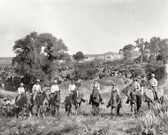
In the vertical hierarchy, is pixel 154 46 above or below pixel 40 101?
above

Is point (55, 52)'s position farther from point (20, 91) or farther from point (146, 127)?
point (146, 127)

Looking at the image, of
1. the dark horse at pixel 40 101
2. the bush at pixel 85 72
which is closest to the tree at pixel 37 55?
the bush at pixel 85 72

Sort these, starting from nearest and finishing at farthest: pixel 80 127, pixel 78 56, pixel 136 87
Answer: pixel 80 127 → pixel 136 87 → pixel 78 56

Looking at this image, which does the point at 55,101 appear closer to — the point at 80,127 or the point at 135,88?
the point at 80,127

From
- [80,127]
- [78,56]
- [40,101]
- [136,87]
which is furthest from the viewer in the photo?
[78,56]

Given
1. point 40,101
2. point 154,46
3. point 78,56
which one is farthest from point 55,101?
point 78,56

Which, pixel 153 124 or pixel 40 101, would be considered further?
pixel 40 101

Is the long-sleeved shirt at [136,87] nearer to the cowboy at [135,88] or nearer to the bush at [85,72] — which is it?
the cowboy at [135,88]

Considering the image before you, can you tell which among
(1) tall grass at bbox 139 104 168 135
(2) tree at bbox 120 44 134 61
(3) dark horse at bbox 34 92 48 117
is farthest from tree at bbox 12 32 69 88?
(2) tree at bbox 120 44 134 61

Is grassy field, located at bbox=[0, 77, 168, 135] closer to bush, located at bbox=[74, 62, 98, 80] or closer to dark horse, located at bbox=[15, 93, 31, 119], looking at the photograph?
dark horse, located at bbox=[15, 93, 31, 119]

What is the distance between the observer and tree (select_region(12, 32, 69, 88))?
151 ft

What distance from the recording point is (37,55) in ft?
154

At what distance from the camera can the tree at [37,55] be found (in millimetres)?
46147

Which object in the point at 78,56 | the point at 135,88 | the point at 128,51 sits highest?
the point at 128,51
